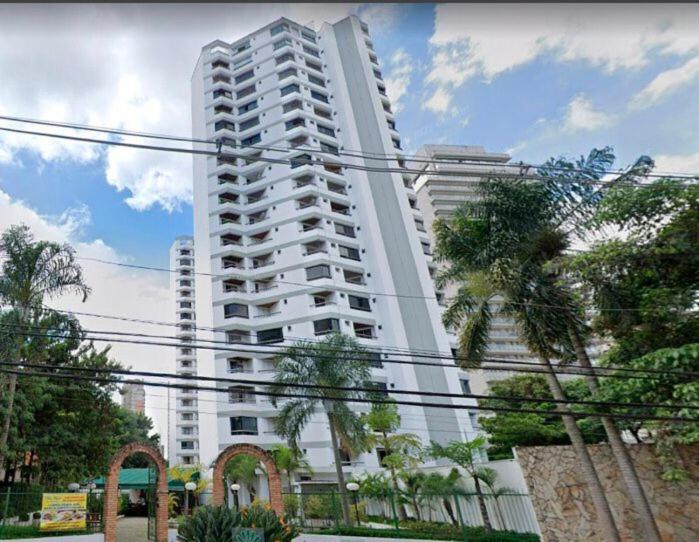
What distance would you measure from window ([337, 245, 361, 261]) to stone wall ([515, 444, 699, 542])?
982 inches

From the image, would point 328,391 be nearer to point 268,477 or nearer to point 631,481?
point 268,477

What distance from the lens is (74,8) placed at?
286 cm

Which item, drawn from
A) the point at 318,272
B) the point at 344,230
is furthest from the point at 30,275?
the point at 344,230

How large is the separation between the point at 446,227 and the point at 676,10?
43.4 feet

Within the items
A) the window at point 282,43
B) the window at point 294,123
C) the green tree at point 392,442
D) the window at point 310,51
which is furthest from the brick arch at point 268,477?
the window at point 310,51

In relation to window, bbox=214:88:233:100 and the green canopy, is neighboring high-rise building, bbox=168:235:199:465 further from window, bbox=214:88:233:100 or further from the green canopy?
window, bbox=214:88:233:100

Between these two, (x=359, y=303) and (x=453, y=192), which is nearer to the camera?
(x=359, y=303)

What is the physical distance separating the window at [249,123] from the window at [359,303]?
68.8 feet

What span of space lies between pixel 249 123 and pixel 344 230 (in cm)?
1553

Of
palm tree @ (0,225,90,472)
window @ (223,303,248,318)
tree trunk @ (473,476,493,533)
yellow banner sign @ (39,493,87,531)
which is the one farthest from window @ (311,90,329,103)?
yellow banner sign @ (39,493,87,531)

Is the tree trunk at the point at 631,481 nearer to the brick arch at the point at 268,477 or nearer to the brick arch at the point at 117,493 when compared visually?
the brick arch at the point at 268,477

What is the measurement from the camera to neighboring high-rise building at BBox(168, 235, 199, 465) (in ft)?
180

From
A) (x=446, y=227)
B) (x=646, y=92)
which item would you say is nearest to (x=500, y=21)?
(x=646, y=92)

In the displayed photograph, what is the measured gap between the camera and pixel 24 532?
13.5 meters
